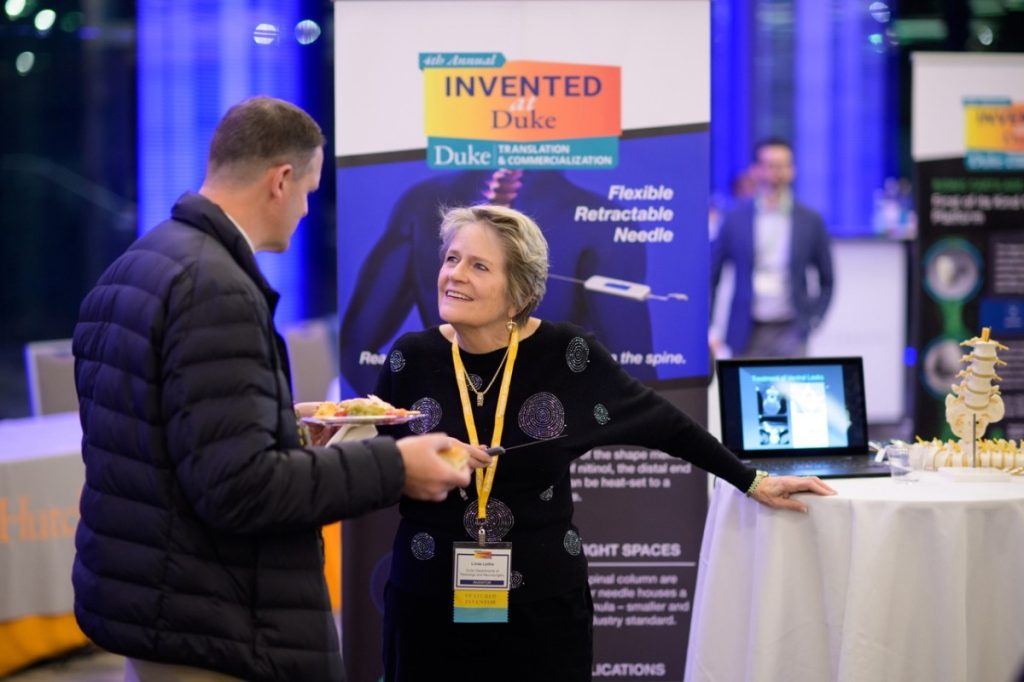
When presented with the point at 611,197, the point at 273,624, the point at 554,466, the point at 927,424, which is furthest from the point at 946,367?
the point at 273,624

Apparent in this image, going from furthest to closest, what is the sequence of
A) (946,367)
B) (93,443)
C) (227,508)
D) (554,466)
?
(946,367), (554,466), (93,443), (227,508)

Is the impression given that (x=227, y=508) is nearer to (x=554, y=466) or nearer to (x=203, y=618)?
(x=203, y=618)

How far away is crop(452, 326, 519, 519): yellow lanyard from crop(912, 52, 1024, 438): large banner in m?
3.56

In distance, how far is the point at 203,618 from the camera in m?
1.64

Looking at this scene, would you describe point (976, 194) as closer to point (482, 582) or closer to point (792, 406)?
point (792, 406)

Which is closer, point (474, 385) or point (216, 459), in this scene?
point (216, 459)

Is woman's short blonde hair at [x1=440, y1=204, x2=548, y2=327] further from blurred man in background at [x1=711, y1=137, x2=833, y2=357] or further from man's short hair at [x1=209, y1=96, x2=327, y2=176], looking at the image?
blurred man in background at [x1=711, y1=137, x2=833, y2=357]

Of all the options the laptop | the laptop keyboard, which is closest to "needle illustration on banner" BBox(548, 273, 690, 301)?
the laptop

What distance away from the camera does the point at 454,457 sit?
5.80 feet

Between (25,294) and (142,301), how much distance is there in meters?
6.47

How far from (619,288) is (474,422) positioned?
126 centimetres

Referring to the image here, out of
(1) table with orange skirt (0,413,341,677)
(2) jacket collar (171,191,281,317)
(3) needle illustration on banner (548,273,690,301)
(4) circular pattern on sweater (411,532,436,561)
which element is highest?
(2) jacket collar (171,191,281,317)

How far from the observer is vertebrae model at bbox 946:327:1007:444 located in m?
2.75

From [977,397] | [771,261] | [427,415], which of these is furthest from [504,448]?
[771,261]
